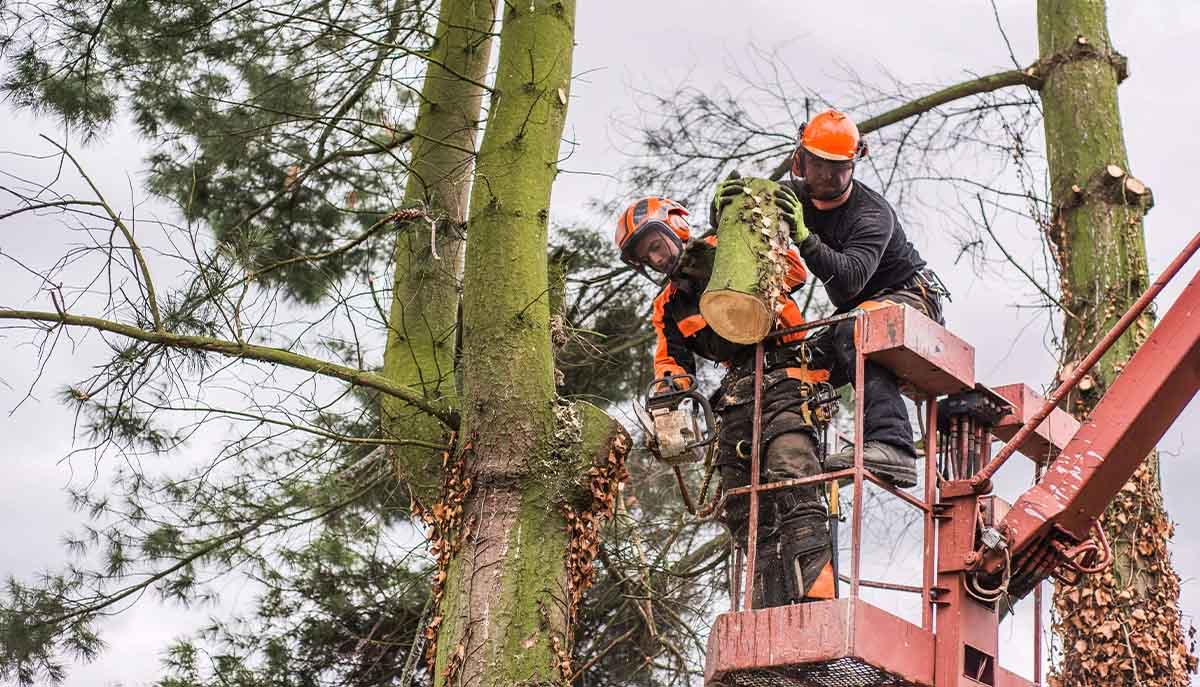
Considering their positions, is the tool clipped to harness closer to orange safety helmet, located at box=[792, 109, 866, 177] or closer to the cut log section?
the cut log section

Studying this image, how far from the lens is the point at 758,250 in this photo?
19.1ft

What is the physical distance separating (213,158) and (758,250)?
4987 millimetres

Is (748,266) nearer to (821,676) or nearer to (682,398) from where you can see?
(682,398)

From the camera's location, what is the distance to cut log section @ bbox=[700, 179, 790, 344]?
Result: 19.0ft

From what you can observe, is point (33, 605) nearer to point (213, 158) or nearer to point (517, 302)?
point (213, 158)

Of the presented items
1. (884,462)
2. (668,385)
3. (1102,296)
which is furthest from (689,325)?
(1102,296)

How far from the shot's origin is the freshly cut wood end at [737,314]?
19.1ft

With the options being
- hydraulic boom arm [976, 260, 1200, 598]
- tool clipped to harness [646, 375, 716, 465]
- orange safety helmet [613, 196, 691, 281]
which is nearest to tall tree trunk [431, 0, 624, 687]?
tool clipped to harness [646, 375, 716, 465]

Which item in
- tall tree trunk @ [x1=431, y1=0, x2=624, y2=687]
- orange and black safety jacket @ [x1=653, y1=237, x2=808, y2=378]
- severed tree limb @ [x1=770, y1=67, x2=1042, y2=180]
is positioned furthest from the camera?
severed tree limb @ [x1=770, y1=67, x2=1042, y2=180]

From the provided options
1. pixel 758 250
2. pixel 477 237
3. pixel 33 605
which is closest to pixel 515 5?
pixel 477 237

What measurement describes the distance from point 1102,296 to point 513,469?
4.23 metres

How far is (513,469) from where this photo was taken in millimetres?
5895

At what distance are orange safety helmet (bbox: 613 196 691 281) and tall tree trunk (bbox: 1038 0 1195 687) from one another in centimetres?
287

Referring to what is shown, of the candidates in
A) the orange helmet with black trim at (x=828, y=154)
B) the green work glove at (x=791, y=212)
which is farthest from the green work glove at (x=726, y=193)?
the orange helmet with black trim at (x=828, y=154)
